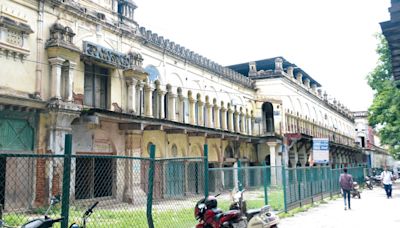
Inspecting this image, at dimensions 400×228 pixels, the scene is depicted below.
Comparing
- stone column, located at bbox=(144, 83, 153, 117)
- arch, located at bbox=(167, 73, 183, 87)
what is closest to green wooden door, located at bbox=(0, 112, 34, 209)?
stone column, located at bbox=(144, 83, 153, 117)

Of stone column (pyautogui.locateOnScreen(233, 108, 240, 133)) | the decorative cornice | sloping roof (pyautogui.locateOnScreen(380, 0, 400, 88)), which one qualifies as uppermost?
the decorative cornice

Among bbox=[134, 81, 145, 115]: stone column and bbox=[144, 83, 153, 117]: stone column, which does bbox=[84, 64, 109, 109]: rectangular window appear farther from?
bbox=[144, 83, 153, 117]: stone column

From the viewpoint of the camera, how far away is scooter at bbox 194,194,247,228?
285 inches

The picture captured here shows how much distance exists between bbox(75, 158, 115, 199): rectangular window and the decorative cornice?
22.8 ft

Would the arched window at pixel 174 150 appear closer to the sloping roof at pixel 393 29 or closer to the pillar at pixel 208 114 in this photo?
the pillar at pixel 208 114

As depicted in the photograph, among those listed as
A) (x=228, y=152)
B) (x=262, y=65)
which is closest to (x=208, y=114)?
(x=228, y=152)

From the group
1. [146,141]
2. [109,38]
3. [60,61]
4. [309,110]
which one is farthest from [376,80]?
[60,61]

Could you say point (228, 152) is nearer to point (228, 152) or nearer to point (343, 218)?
point (228, 152)

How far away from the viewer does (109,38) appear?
16.9 m

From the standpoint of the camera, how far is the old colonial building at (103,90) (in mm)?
12816

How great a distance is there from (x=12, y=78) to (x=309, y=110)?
32319 millimetres

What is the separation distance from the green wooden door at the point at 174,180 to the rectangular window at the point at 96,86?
834 cm

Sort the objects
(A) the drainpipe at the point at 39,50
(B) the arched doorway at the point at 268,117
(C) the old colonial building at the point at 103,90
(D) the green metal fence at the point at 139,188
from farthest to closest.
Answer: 1. (B) the arched doorway at the point at 268,117
2. (A) the drainpipe at the point at 39,50
3. (C) the old colonial building at the point at 103,90
4. (D) the green metal fence at the point at 139,188

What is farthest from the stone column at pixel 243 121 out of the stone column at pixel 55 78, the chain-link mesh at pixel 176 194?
the chain-link mesh at pixel 176 194
